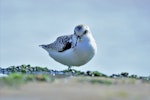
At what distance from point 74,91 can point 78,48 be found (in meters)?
7.88

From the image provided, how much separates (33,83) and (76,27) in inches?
277

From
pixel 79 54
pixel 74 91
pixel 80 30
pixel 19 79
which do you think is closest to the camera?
pixel 74 91

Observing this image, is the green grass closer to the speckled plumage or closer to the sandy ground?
the sandy ground

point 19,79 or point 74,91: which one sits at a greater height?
point 19,79

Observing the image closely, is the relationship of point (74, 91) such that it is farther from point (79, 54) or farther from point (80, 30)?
point (80, 30)

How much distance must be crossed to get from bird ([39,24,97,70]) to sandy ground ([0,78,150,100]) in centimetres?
577

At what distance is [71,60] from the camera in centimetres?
2144

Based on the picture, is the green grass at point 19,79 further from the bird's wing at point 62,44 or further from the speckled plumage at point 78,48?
the bird's wing at point 62,44

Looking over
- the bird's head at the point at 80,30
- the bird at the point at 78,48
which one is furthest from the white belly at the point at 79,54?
the bird's head at the point at 80,30

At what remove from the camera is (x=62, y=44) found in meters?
22.6

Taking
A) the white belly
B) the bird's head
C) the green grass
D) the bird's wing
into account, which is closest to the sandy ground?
the green grass

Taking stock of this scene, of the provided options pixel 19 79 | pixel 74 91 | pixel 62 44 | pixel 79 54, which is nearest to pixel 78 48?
pixel 79 54

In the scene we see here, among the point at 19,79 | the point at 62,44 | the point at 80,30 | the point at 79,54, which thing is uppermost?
the point at 80,30

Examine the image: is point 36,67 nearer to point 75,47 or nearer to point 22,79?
point 75,47
